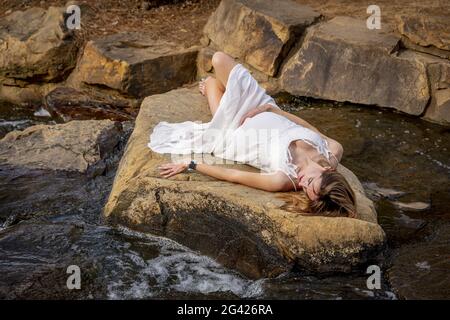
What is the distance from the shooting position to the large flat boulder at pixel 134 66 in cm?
808

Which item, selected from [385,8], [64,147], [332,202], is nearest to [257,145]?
[332,202]

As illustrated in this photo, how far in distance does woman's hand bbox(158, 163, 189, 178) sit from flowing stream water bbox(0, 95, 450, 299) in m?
0.52

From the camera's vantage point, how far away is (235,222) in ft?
16.0

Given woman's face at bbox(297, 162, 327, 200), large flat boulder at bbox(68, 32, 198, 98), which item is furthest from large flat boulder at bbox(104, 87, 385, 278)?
large flat boulder at bbox(68, 32, 198, 98)

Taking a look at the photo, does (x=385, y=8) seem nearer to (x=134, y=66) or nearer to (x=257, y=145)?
(x=134, y=66)

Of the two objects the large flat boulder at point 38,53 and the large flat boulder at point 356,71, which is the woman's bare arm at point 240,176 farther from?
the large flat boulder at point 38,53

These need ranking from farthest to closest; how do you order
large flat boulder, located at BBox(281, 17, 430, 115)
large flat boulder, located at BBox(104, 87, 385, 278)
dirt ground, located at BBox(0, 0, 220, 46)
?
1. dirt ground, located at BBox(0, 0, 220, 46)
2. large flat boulder, located at BBox(281, 17, 430, 115)
3. large flat boulder, located at BBox(104, 87, 385, 278)

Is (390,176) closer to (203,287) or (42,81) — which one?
(203,287)

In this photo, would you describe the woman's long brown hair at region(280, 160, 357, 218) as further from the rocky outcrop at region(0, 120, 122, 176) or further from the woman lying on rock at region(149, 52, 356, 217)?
the rocky outcrop at region(0, 120, 122, 176)

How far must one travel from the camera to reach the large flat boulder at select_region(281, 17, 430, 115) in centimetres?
719

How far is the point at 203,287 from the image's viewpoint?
4707mm

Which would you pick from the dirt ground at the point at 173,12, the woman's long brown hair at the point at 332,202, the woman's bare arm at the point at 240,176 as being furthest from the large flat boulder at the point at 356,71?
the woman's long brown hair at the point at 332,202

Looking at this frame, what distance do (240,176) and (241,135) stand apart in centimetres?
63
